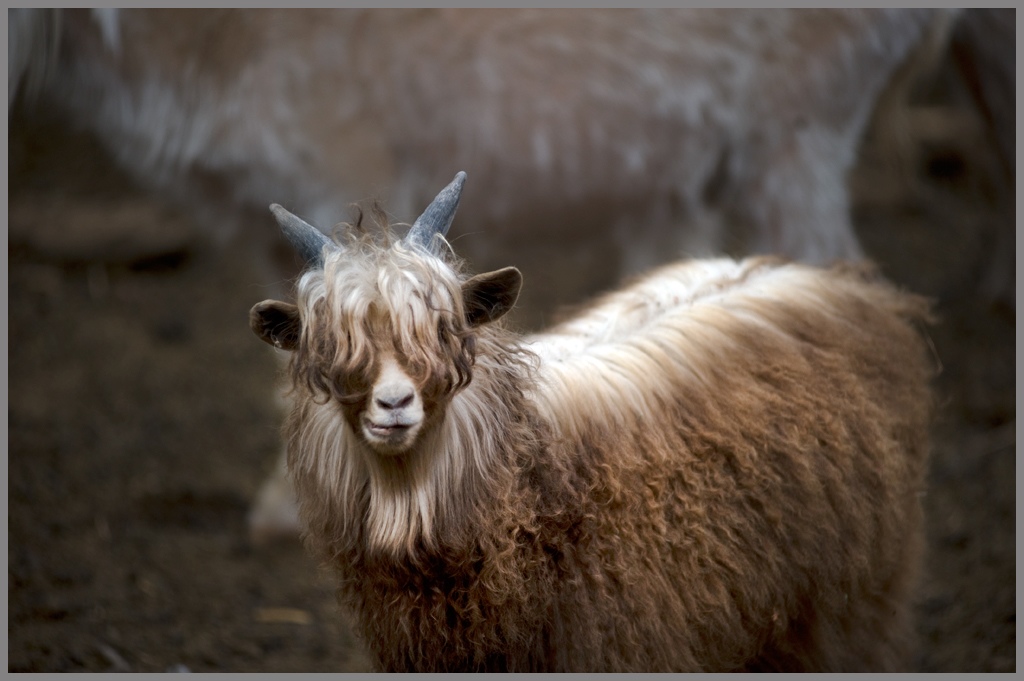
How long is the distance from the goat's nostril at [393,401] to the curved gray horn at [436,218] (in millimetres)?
486

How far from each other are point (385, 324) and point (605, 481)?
83cm

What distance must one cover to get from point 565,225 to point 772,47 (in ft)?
4.74

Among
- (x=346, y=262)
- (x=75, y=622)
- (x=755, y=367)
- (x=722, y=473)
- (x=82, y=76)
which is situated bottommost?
(x=75, y=622)

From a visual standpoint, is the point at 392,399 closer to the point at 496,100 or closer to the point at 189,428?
the point at 496,100

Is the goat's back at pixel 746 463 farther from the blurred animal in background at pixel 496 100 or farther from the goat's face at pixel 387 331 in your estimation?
the blurred animal in background at pixel 496 100

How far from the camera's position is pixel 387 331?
253 cm

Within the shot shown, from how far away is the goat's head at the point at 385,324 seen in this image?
8.23ft

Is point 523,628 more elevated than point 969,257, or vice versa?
point 969,257

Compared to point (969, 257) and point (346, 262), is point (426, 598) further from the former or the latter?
point (969, 257)

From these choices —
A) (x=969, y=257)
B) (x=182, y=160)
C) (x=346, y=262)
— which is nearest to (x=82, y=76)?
(x=182, y=160)

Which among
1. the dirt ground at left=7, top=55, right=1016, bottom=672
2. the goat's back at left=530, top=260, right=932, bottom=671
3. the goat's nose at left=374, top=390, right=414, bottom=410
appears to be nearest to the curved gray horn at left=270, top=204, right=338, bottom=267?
the goat's nose at left=374, top=390, right=414, bottom=410

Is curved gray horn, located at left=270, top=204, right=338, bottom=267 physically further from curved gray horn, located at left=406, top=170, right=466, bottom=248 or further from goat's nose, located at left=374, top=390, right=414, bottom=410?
goat's nose, located at left=374, top=390, right=414, bottom=410

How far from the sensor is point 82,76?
5574mm

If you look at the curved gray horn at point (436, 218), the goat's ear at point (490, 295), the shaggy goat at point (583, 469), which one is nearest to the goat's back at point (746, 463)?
the shaggy goat at point (583, 469)
